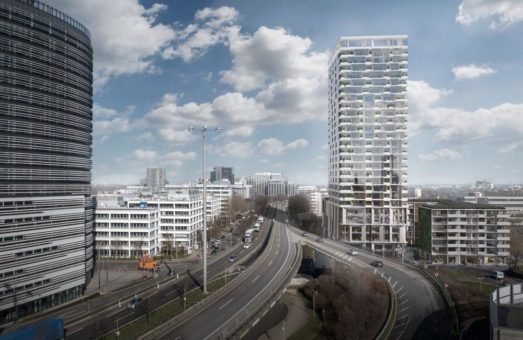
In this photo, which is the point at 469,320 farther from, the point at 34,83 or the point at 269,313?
the point at 34,83

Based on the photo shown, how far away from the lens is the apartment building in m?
51.1

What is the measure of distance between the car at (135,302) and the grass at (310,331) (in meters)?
12.6

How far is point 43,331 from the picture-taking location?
20203 mm

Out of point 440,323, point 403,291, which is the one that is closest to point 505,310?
point 440,323

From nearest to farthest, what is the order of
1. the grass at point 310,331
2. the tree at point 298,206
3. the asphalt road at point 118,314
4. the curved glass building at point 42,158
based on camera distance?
the asphalt road at point 118,314
the curved glass building at point 42,158
the grass at point 310,331
the tree at point 298,206

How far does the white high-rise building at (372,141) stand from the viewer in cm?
5869

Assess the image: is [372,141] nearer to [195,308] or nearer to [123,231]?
[123,231]

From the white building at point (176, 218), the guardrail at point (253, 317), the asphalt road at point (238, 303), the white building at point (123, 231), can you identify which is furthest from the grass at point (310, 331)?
the white building at point (176, 218)

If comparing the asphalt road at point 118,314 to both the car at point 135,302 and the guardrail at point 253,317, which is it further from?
the guardrail at point 253,317

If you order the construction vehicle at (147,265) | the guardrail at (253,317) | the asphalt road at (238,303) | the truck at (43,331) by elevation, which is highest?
the truck at (43,331)

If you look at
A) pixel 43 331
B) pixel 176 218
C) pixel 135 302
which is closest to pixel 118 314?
pixel 135 302

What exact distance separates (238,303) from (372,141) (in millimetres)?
40199

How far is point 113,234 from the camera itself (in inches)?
2100

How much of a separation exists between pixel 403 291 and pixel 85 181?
104 feet
